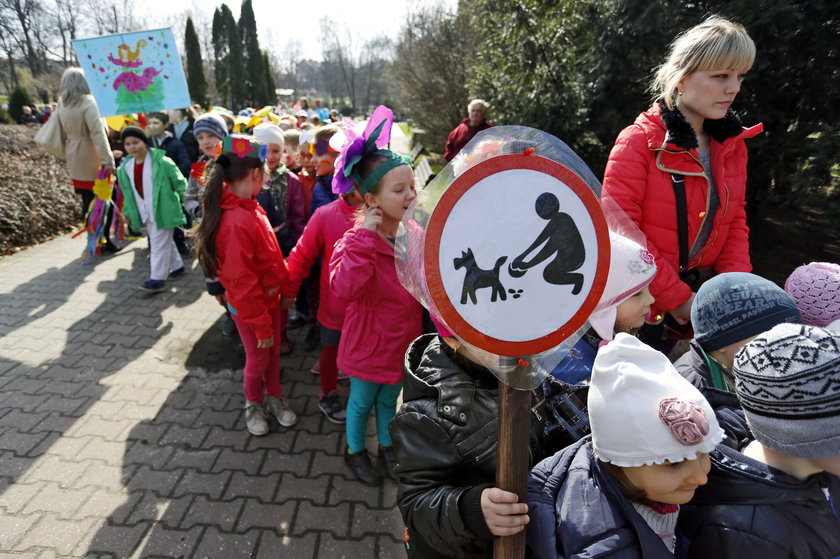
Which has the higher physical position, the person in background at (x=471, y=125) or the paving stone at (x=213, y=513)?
the person in background at (x=471, y=125)

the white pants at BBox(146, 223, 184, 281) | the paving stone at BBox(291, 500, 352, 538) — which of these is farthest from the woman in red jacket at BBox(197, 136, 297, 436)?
the white pants at BBox(146, 223, 184, 281)

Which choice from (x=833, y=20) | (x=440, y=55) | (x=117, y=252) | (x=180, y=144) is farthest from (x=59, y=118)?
(x=440, y=55)

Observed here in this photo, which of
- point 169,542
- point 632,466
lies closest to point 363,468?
point 169,542

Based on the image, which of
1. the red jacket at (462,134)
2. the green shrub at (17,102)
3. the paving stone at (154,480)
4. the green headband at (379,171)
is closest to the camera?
→ the green headband at (379,171)

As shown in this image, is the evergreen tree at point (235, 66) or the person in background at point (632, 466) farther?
the evergreen tree at point (235, 66)

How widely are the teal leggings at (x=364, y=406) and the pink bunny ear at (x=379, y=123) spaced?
1298 mm

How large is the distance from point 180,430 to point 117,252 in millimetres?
4732

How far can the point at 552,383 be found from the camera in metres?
1.70

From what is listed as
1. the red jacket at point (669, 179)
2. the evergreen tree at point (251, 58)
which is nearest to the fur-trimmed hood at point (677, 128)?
the red jacket at point (669, 179)

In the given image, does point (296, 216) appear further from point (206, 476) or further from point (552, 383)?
point (552, 383)

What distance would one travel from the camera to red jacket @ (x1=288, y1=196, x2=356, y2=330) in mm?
3107

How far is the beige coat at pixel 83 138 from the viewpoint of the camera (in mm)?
6148

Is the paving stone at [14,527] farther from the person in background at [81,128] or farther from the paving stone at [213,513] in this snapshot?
the person in background at [81,128]

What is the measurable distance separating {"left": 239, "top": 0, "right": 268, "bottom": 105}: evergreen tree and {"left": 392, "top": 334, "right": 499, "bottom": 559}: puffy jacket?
35.8 meters
